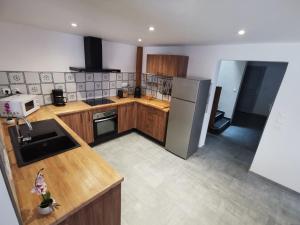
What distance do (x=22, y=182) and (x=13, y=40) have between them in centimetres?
243

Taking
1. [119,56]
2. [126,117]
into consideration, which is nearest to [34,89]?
[126,117]

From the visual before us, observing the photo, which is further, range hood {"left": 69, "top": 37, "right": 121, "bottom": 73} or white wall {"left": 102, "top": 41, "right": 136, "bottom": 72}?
white wall {"left": 102, "top": 41, "right": 136, "bottom": 72}

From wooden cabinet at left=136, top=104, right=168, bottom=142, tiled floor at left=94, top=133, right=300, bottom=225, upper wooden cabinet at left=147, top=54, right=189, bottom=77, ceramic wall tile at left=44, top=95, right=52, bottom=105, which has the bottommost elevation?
tiled floor at left=94, top=133, right=300, bottom=225

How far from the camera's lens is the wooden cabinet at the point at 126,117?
361cm

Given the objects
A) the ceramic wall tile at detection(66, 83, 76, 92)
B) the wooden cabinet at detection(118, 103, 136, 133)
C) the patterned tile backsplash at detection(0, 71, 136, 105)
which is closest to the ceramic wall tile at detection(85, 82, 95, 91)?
the patterned tile backsplash at detection(0, 71, 136, 105)

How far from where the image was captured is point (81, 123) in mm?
2967

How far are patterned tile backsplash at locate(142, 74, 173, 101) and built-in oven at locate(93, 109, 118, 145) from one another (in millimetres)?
1281

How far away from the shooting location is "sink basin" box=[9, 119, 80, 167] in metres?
1.67

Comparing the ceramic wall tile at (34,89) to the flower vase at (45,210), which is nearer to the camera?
the flower vase at (45,210)

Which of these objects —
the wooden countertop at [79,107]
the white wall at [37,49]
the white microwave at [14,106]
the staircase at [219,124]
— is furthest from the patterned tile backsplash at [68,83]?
the staircase at [219,124]

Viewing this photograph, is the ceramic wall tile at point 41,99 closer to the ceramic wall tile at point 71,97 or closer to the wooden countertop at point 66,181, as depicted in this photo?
the ceramic wall tile at point 71,97

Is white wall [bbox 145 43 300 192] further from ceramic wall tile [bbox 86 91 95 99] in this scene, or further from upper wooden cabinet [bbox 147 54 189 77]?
ceramic wall tile [bbox 86 91 95 99]

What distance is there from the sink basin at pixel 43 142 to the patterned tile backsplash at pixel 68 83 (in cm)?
94

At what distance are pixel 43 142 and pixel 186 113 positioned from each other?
7.60 ft
